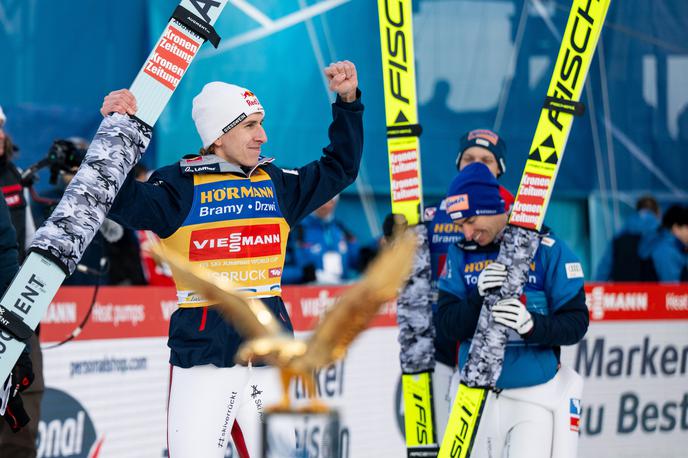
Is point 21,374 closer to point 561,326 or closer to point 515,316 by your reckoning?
→ point 515,316

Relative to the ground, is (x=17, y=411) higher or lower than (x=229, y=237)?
lower

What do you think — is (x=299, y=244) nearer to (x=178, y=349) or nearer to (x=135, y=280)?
(x=135, y=280)

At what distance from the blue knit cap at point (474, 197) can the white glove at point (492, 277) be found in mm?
230

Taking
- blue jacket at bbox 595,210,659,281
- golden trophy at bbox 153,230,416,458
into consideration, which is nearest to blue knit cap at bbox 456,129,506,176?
golden trophy at bbox 153,230,416,458

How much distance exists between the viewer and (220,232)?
3779mm

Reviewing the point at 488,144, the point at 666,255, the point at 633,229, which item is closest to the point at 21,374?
the point at 488,144

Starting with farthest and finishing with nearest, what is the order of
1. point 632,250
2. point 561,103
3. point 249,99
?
1. point 632,250
2. point 561,103
3. point 249,99

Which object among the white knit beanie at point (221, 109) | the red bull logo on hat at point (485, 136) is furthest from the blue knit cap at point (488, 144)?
the white knit beanie at point (221, 109)

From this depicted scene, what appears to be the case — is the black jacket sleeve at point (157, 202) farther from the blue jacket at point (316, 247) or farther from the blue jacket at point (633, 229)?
the blue jacket at point (633, 229)

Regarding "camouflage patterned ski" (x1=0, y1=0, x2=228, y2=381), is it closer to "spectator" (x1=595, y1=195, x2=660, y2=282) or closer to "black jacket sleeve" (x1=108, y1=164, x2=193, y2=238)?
"black jacket sleeve" (x1=108, y1=164, x2=193, y2=238)

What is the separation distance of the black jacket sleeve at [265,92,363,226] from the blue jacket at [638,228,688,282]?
606 centimetres

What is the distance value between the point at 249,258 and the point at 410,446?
6.77 ft

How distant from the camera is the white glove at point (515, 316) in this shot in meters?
4.65

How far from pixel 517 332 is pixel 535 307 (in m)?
0.15
